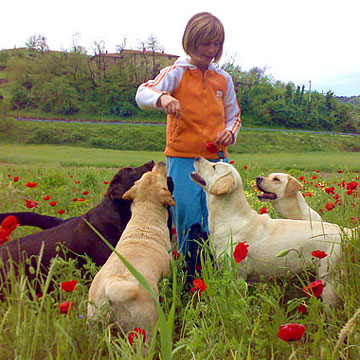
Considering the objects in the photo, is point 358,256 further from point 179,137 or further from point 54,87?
point 54,87

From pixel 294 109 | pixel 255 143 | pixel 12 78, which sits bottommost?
pixel 255 143

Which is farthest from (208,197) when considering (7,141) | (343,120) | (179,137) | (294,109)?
(343,120)

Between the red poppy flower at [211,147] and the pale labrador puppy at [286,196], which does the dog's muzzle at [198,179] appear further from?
the pale labrador puppy at [286,196]

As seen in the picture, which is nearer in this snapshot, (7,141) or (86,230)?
(86,230)

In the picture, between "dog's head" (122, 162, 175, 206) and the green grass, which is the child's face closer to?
"dog's head" (122, 162, 175, 206)

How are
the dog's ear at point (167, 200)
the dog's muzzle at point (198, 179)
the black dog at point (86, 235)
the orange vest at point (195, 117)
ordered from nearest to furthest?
the black dog at point (86, 235), the dog's ear at point (167, 200), the dog's muzzle at point (198, 179), the orange vest at point (195, 117)

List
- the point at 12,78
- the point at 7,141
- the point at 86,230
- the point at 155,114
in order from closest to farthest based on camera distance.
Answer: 1. the point at 86,230
2. the point at 7,141
3. the point at 155,114
4. the point at 12,78

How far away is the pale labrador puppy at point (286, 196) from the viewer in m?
4.45

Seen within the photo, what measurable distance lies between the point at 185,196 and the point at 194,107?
3.42 feet

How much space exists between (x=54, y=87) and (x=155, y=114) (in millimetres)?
11742

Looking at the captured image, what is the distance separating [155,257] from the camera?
9.33 feet

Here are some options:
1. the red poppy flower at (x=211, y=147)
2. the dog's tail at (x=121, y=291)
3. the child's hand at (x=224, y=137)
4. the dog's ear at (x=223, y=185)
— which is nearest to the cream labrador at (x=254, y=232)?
the dog's ear at (x=223, y=185)

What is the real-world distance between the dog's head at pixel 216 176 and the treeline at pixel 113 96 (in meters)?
37.0

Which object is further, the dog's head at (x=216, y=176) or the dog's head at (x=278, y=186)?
the dog's head at (x=278, y=186)
